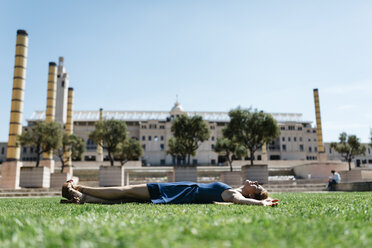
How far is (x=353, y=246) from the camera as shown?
1.69 metres

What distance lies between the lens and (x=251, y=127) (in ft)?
78.4

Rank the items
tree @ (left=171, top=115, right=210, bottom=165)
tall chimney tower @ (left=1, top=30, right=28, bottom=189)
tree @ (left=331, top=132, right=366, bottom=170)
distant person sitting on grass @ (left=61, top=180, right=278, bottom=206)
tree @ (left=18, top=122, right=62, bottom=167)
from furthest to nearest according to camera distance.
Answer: tree @ (left=331, top=132, right=366, bottom=170) → tree @ (left=18, top=122, right=62, bottom=167) → tree @ (left=171, top=115, right=210, bottom=165) → tall chimney tower @ (left=1, top=30, right=28, bottom=189) → distant person sitting on grass @ (left=61, top=180, right=278, bottom=206)

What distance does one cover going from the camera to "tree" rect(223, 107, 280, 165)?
23797 millimetres

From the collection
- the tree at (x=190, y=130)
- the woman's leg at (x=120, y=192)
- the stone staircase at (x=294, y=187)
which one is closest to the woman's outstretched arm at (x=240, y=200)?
the woman's leg at (x=120, y=192)

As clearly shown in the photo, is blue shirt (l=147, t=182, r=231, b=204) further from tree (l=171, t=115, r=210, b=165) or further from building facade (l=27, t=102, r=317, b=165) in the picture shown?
building facade (l=27, t=102, r=317, b=165)

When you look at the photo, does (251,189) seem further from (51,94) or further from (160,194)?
(51,94)

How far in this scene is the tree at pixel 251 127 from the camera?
23.8 metres

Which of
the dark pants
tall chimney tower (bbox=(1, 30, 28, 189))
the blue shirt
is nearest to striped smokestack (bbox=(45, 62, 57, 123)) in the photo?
tall chimney tower (bbox=(1, 30, 28, 189))

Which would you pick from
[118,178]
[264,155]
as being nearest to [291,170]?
[264,155]

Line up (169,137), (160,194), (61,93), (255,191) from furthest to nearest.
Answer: (169,137)
(61,93)
(160,194)
(255,191)

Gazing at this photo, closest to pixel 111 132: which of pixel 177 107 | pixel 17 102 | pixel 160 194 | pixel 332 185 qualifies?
pixel 17 102

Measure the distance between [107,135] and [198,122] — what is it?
773cm

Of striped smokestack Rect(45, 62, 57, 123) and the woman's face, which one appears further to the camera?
striped smokestack Rect(45, 62, 57, 123)

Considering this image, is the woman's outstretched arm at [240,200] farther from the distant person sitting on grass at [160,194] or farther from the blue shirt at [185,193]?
the blue shirt at [185,193]
